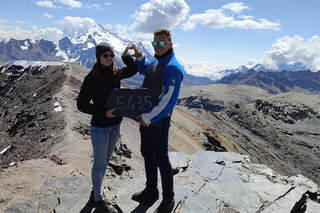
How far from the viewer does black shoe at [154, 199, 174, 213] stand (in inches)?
187

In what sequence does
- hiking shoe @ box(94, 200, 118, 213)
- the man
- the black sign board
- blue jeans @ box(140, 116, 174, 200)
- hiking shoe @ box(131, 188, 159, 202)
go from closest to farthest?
the man < the black sign board < blue jeans @ box(140, 116, 174, 200) < hiking shoe @ box(94, 200, 118, 213) < hiking shoe @ box(131, 188, 159, 202)

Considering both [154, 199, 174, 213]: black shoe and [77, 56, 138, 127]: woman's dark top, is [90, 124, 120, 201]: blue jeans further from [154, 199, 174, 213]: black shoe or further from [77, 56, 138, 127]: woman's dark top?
[154, 199, 174, 213]: black shoe

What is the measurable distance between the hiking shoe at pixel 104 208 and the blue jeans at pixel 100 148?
0.33ft

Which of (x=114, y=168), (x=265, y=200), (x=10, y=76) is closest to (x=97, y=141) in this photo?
(x=265, y=200)

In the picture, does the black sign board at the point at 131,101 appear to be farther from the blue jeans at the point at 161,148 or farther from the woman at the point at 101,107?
the blue jeans at the point at 161,148

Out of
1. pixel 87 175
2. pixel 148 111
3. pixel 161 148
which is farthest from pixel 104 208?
pixel 87 175

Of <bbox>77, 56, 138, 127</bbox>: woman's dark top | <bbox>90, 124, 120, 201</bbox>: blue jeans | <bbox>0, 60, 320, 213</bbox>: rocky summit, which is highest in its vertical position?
<bbox>77, 56, 138, 127</bbox>: woman's dark top

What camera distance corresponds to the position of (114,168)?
9.19 meters

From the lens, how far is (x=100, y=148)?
4574 millimetres

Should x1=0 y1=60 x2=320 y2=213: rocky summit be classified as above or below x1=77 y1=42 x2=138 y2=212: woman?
below

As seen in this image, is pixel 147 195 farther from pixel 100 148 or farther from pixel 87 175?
pixel 87 175

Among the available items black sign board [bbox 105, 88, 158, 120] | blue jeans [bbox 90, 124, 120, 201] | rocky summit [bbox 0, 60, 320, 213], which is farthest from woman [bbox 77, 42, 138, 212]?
rocky summit [bbox 0, 60, 320, 213]

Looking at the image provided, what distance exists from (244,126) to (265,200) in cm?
5880

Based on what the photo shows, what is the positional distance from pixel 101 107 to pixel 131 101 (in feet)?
1.81
